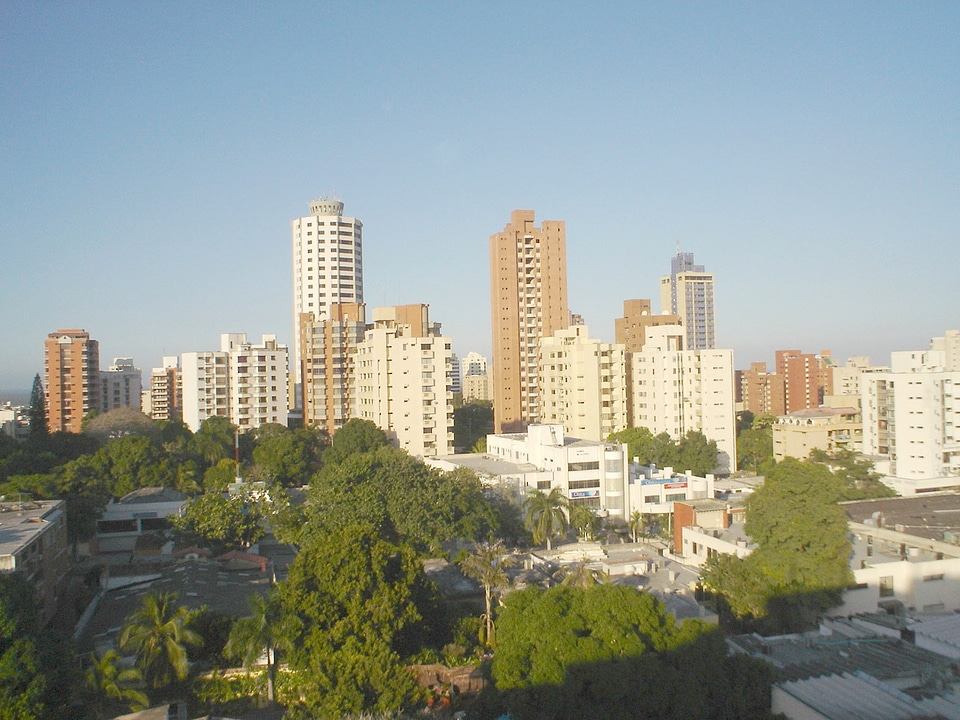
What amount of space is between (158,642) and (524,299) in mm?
31237

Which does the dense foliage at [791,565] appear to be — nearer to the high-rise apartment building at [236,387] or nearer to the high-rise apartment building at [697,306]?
the high-rise apartment building at [236,387]

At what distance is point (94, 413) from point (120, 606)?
31845mm

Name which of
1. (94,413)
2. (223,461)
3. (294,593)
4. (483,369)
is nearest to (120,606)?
(294,593)

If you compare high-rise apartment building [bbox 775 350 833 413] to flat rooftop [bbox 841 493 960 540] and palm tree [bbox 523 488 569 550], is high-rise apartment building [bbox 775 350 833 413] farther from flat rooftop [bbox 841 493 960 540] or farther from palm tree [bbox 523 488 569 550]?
palm tree [bbox 523 488 569 550]

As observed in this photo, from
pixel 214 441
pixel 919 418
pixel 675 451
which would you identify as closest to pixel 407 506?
pixel 675 451

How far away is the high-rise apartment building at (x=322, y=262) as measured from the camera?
6153cm

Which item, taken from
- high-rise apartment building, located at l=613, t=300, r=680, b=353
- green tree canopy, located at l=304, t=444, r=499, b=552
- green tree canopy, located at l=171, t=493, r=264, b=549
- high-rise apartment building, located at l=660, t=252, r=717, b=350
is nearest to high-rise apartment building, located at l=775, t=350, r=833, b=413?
high-rise apartment building, located at l=613, t=300, r=680, b=353

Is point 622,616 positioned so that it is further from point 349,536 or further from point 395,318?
point 395,318

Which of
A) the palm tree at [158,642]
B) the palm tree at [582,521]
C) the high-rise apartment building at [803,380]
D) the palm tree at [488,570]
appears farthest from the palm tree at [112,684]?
the high-rise apartment building at [803,380]

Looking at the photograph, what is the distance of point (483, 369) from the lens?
9588 cm

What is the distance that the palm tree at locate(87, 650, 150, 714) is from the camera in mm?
10898

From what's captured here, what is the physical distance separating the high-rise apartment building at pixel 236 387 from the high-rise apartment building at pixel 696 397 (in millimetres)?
19276

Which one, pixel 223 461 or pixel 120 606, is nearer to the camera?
pixel 120 606

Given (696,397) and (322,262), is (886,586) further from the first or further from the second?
(322,262)
